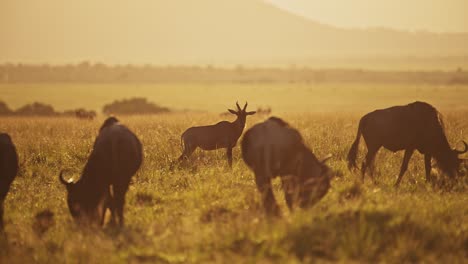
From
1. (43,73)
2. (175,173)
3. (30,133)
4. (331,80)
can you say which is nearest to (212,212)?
(175,173)

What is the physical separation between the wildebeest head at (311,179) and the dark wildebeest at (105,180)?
2514mm

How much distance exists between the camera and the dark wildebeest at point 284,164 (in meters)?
9.10

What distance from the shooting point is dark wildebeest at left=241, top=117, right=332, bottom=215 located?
29.9ft

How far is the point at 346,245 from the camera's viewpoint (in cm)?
740

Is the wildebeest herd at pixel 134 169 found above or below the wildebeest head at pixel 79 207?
above

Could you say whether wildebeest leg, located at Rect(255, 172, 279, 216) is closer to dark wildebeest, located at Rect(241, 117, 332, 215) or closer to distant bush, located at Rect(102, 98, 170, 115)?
dark wildebeest, located at Rect(241, 117, 332, 215)

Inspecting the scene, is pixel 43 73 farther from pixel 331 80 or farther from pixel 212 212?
pixel 212 212

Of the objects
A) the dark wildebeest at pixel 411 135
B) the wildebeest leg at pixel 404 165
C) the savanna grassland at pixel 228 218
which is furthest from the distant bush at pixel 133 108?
the wildebeest leg at pixel 404 165

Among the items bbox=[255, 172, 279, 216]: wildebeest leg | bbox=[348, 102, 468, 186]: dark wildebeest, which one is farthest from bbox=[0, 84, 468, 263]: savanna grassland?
bbox=[348, 102, 468, 186]: dark wildebeest

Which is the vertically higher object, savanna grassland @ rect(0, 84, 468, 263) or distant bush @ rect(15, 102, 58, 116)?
savanna grassland @ rect(0, 84, 468, 263)

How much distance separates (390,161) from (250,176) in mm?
3617

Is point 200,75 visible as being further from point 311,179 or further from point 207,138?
point 311,179

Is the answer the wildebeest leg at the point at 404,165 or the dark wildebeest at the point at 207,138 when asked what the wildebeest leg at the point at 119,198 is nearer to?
the wildebeest leg at the point at 404,165

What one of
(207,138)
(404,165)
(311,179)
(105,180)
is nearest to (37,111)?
(207,138)
